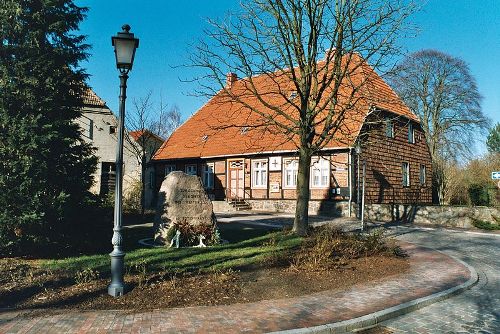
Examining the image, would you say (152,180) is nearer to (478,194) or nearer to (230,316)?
(478,194)

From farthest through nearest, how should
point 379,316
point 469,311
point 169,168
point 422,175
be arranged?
point 169,168
point 422,175
point 469,311
point 379,316

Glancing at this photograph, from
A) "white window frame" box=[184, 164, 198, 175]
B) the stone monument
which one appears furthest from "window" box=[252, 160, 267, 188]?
the stone monument

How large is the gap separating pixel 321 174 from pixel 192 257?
14.5 metres

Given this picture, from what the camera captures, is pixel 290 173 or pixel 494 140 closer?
pixel 290 173

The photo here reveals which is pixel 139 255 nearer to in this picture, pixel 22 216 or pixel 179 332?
pixel 22 216

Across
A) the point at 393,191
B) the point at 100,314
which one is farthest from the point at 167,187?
the point at 393,191

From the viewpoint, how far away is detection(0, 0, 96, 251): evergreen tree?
383 inches

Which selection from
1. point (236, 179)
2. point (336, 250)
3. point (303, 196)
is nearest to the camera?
point (336, 250)

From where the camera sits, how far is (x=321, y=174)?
925 inches

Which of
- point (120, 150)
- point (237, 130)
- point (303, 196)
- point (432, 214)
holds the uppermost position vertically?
point (237, 130)

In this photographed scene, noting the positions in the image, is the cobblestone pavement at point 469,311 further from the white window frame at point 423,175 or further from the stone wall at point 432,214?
the white window frame at point 423,175

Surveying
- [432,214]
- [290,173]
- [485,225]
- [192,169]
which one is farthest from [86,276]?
[192,169]

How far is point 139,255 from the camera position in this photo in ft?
33.9

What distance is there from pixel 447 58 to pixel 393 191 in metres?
14.1
